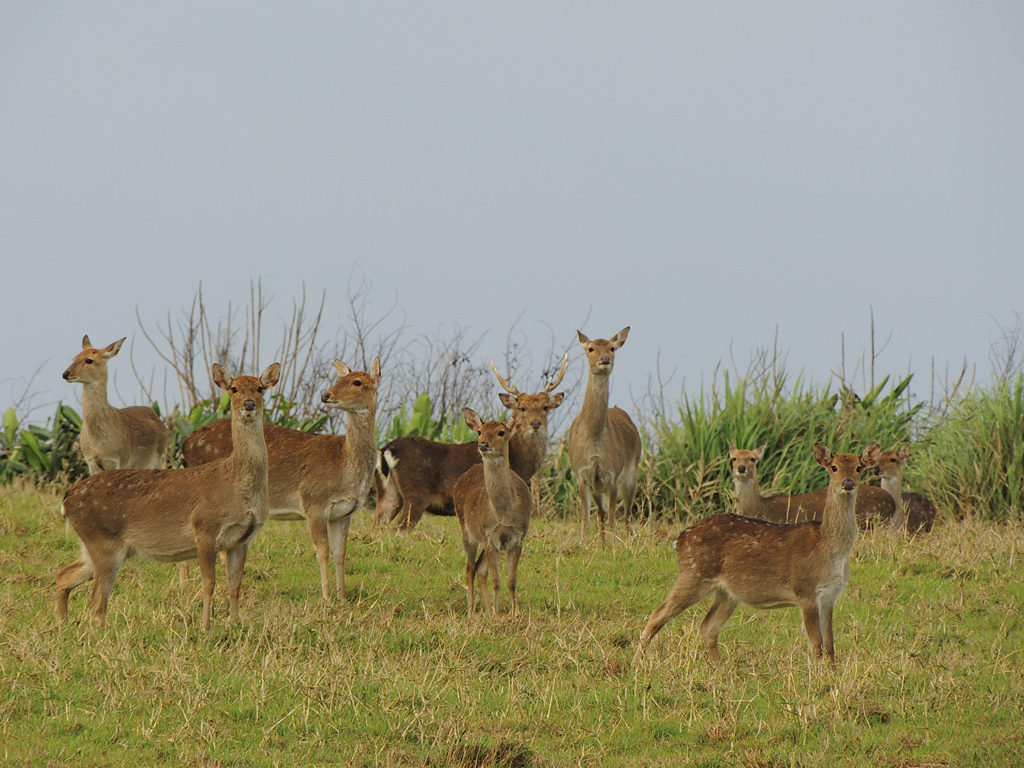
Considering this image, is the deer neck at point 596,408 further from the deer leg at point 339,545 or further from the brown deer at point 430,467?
the deer leg at point 339,545

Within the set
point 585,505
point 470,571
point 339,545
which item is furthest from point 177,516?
point 585,505

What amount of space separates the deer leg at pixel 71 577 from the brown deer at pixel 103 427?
355cm

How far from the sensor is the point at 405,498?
13.6 metres

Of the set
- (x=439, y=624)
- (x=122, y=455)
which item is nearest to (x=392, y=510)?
(x=122, y=455)

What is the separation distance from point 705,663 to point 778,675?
0.55 metres

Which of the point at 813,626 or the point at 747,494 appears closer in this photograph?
the point at 813,626

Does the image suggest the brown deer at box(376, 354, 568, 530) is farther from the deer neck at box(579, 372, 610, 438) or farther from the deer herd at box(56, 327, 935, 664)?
the deer neck at box(579, 372, 610, 438)

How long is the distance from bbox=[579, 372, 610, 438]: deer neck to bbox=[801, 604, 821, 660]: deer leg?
5.72m

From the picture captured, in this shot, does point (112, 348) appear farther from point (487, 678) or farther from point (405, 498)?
point (487, 678)

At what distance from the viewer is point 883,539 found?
1284cm

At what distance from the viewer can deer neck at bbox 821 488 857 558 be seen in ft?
28.9

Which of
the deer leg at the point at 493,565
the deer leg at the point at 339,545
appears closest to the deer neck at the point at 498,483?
the deer leg at the point at 493,565

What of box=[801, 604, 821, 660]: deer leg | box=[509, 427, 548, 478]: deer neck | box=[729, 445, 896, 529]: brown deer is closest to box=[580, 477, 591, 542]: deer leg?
box=[509, 427, 548, 478]: deer neck

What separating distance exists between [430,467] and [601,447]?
184 centimetres
